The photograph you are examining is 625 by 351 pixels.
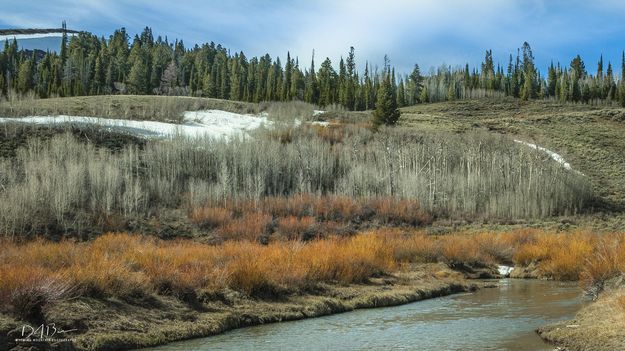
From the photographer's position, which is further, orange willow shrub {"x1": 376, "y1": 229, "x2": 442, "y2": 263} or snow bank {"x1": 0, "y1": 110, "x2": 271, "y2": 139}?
snow bank {"x1": 0, "y1": 110, "x2": 271, "y2": 139}

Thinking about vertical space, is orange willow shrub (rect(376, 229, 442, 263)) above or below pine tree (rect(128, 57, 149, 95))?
below

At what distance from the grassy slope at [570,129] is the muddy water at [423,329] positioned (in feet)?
153

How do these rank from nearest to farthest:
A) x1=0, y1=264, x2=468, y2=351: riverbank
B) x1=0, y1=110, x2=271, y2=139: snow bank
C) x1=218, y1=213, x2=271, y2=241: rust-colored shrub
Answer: x1=0, y1=264, x2=468, y2=351: riverbank → x1=218, y1=213, x2=271, y2=241: rust-colored shrub → x1=0, y1=110, x2=271, y2=139: snow bank

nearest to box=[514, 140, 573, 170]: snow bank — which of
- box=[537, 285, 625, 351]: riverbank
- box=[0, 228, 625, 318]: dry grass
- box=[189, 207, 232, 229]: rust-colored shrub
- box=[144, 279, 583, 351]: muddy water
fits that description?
box=[0, 228, 625, 318]: dry grass

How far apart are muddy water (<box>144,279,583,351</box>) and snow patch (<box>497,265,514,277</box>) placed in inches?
339

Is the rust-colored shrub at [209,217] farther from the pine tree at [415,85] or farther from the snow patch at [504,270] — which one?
the pine tree at [415,85]

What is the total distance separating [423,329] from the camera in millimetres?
16062

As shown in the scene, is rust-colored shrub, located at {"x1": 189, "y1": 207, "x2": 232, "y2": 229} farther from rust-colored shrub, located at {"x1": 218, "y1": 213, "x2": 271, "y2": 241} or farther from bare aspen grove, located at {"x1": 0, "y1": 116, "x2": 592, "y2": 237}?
bare aspen grove, located at {"x1": 0, "y1": 116, "x2": 592, "y2": 237}

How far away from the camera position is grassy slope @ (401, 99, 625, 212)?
228ft

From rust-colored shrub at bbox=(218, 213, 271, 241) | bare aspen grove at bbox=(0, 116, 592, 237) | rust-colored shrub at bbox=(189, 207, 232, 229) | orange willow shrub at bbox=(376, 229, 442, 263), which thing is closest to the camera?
orange willow shrub at bbox=(376, 229, 442, 263)

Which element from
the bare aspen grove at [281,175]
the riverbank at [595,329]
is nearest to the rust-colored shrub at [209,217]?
the bare aspen grove at [281,175]

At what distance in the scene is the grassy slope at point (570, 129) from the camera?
6962 cm

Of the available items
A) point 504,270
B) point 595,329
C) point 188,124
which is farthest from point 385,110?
point 595,329

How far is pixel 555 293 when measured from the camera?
23.7 metres
